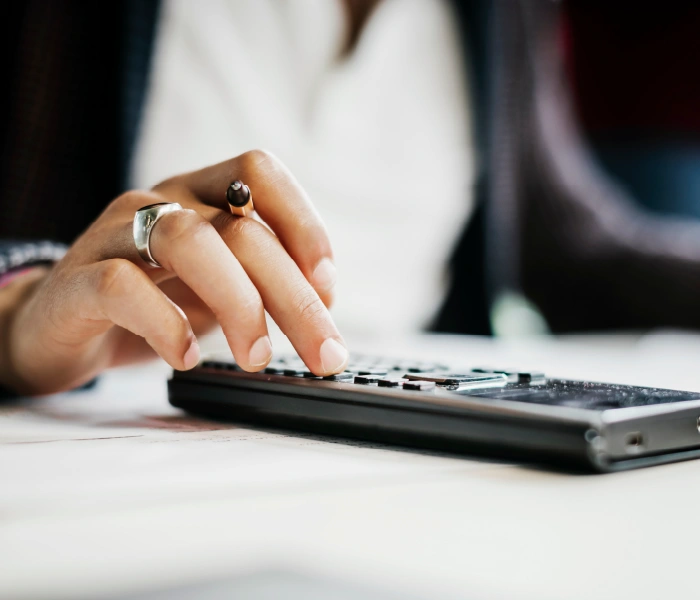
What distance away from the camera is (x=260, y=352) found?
40cm

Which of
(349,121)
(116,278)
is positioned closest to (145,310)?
(116,278)

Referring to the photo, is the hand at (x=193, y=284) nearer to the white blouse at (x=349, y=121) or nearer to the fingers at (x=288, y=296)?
the fingers at (x=288, y=296)

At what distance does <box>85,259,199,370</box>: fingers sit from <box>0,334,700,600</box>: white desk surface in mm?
50

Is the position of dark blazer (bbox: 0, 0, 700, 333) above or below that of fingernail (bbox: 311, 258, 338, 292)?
above

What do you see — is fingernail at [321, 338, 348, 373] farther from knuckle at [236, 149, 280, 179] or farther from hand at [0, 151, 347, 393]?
knuckle at [236, 149, 280, 179]

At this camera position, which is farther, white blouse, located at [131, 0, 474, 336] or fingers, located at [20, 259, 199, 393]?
white blouse, located at [131, 0, 474, 336]

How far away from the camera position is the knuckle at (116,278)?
407 mm

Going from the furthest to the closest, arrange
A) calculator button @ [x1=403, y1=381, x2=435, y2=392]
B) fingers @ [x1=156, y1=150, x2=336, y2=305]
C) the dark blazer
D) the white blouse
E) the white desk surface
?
the white blouse < the dark blazer < fingers @ [x1=156, y1=150, x2=336, y2=305] < calculator button @ [x1=403, y1=381, x2=435, y2=392] < the white desk surface

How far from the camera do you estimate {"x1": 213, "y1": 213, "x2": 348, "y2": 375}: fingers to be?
40 centimetres

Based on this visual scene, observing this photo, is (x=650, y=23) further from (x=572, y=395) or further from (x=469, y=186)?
(x=572, y=395)

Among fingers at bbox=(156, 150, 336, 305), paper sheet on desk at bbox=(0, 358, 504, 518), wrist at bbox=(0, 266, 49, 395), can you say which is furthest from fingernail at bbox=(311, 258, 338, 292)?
wrist at bbox=(0, 266, 49, 395)

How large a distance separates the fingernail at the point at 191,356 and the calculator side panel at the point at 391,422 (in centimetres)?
2

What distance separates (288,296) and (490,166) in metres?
0.95

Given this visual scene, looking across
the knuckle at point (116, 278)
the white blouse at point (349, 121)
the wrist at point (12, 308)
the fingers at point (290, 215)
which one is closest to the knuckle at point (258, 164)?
the fingers at point (290, 215)
